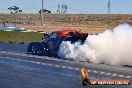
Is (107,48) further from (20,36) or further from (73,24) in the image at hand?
(73,24)

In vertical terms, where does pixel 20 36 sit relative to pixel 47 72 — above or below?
above

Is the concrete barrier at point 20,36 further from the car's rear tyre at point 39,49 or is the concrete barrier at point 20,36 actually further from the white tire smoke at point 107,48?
the white tire smoke at point 107,48

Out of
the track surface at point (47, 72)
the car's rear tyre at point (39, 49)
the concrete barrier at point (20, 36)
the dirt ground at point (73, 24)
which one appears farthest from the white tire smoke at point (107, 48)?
the dirt ground at point (73, 24)

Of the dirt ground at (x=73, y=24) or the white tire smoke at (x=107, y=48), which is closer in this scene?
the white tire smoke at (x=107, y=48)

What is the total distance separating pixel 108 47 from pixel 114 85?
8.23 m

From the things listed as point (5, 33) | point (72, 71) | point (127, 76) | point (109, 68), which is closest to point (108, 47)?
point (109, 68)

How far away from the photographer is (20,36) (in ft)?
137

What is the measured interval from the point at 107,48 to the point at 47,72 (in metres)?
5.34

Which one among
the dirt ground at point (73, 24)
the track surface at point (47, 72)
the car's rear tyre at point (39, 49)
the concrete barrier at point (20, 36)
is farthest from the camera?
the dirt ground at point (73, 24)

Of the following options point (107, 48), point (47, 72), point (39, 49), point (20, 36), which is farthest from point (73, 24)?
point (47, 72)

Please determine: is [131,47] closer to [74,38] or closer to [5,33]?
[74,38]

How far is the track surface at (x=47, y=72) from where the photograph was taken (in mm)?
16047

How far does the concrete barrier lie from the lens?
136 ft

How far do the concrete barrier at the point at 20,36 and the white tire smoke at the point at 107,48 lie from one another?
15691mm
